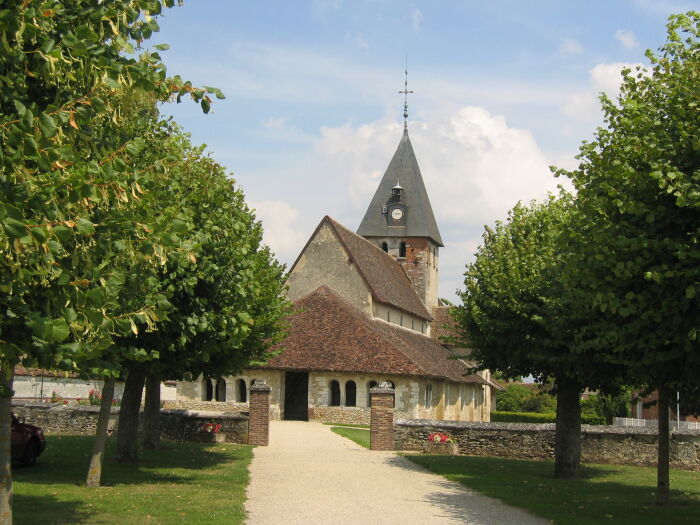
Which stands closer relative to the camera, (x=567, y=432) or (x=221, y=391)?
(x=567, y=432)

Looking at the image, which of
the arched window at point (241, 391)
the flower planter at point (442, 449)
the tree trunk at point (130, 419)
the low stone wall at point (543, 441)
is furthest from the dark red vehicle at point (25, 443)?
the arched window at point (241, 391)

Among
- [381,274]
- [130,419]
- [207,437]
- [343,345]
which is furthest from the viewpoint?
[381,274]

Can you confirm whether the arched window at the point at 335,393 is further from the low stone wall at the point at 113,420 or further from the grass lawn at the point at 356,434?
the low stone wall at the point at 113,420

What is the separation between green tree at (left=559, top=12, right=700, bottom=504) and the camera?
11031 millimetres

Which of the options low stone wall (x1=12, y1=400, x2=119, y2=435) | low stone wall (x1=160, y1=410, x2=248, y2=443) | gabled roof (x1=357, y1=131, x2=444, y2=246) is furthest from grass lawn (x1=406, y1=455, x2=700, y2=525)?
gabled roof (x1=357, y1=131, x2=444, y2=246)

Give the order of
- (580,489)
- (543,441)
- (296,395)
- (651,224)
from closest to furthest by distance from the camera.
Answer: (651,224), (580,489), (543,441), (296,395)

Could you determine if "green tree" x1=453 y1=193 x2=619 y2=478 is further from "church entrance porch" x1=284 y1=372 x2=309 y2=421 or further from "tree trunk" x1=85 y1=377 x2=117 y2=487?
"church entrance porch" x1=284 y1=372 x2=309 y2=421

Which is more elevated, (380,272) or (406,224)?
(406,224)

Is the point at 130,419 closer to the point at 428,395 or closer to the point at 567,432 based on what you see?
the point at 567,432

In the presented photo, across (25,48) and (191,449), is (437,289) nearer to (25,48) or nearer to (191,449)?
(191,449)

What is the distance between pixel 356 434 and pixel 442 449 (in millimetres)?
6817

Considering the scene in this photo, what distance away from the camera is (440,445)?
85.4ft

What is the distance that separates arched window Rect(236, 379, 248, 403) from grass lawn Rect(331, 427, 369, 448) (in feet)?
22.3

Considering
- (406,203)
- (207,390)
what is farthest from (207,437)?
(406,203)
